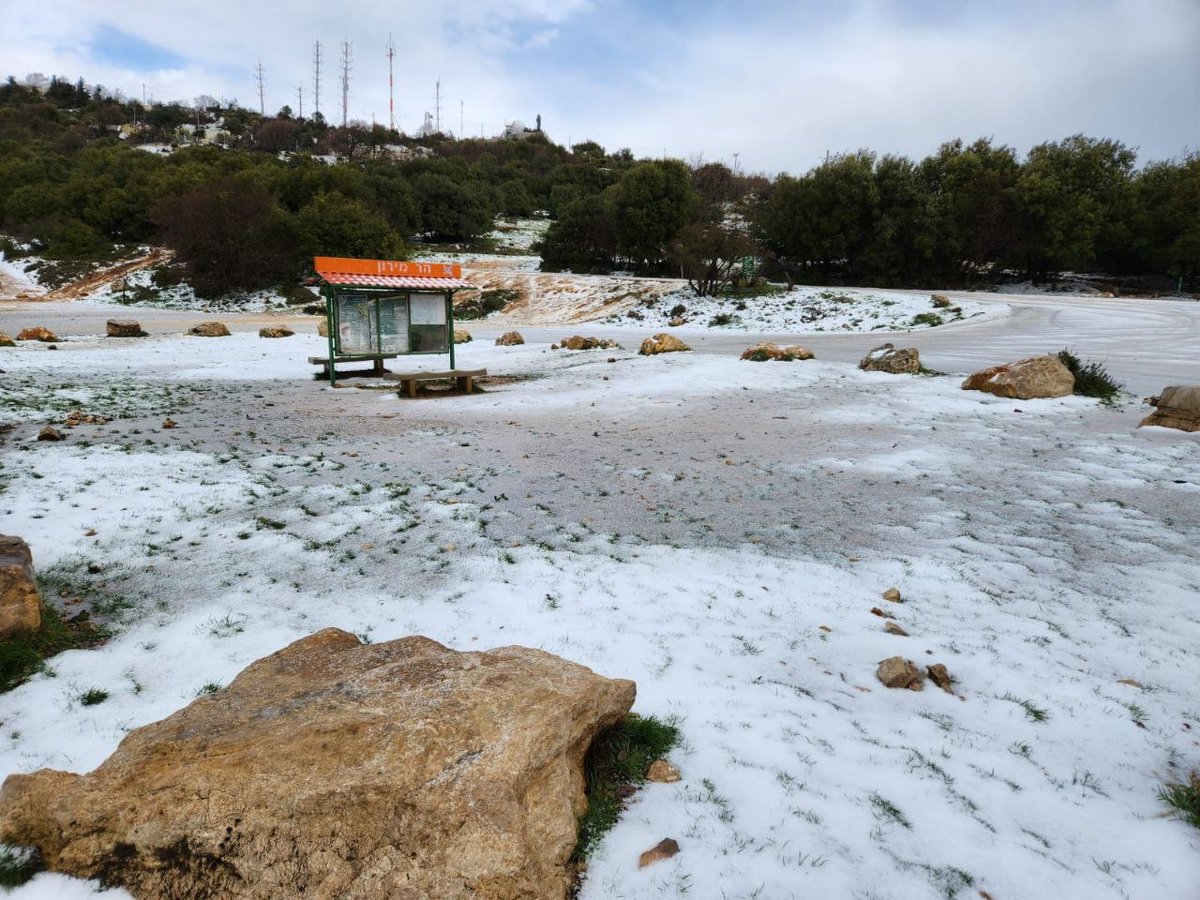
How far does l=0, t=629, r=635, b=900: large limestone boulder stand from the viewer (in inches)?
76.5

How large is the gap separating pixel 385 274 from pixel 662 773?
39.5 feet

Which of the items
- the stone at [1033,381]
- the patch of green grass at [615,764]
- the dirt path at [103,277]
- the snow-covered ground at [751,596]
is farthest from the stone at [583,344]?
the dirt path at [103,277]

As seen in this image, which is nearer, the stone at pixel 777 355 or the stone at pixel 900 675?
the stone at pixel 900 675

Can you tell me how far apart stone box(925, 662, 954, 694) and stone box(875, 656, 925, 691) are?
0.16 ft

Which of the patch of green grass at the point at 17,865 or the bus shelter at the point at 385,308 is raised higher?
the bus shelter at the point at 385,308

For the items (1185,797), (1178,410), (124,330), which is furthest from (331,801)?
(124,330)

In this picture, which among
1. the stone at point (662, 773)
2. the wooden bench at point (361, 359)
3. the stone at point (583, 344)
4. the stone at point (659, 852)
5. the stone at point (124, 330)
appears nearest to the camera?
the stone at point (659, 852)

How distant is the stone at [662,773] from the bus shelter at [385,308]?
1139 cm

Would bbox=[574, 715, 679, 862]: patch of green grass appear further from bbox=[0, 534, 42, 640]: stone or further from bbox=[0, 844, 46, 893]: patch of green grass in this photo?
bbox=[0, 534, 42, 640]: stone

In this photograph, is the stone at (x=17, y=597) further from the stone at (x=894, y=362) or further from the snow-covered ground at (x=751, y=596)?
the stone at (x=894, y=362)

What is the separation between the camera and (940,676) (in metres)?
3.47

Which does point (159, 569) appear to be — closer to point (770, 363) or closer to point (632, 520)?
point (632, 520)

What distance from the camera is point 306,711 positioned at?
7.69 ft

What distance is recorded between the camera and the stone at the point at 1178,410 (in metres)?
8.27
